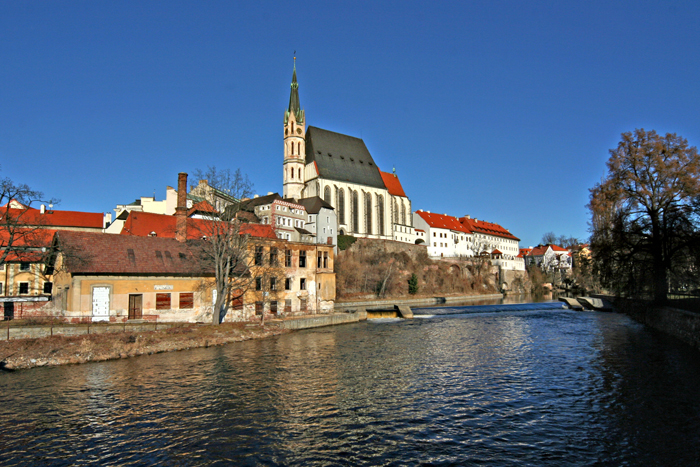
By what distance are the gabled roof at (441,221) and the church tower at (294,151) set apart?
3681 cm

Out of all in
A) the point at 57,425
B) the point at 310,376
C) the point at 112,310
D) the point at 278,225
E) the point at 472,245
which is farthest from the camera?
the point at 472,245

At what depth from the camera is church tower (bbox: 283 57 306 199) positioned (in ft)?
340

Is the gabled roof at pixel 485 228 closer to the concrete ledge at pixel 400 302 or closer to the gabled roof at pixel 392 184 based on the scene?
the gabled roof at pixel 392 184

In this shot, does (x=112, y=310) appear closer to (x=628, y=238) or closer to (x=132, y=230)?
(x=132, y=230)

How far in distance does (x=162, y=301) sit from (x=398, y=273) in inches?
2363

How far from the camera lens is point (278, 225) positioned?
259ft

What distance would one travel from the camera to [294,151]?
10450cm

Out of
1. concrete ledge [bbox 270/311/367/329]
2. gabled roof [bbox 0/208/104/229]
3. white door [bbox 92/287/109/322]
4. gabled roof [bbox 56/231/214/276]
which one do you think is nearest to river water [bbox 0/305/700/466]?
white door [bbox 92/287/109/322]

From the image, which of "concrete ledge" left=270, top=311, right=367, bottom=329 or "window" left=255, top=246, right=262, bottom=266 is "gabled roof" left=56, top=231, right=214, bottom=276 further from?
"concrete ledge" left=270, top=311, right=367, bottom=329

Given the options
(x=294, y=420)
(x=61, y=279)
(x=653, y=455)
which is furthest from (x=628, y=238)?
(x=61, y=279)

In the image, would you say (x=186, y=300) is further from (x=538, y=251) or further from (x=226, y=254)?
(x=538, y=251)

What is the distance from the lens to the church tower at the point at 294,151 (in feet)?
340

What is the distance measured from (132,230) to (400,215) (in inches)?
2993

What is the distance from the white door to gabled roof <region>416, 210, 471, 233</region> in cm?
9609
